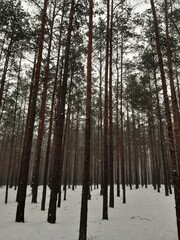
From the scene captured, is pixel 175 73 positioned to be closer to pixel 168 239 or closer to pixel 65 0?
pixel 65 0

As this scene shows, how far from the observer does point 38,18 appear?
40.3ft

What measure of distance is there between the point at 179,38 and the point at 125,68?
502 cm

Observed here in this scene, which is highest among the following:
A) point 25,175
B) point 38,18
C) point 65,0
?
point 65,0

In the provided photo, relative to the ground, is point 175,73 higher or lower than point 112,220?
higher

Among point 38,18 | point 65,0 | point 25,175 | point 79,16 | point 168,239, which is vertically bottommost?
point 168,239

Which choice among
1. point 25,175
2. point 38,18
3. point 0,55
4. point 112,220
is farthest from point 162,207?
point 0,55

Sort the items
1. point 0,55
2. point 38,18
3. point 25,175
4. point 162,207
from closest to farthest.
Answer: point 25,175 < point 38,18 < point 162,207 < point 0,55

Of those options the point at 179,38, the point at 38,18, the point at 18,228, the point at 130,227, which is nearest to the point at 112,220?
the point at 130,227

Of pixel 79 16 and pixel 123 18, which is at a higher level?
pixel 123 18

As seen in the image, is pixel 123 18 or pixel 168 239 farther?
pixel 123 18

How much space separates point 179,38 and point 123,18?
376 centimetres

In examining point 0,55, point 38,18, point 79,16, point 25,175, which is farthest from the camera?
point 0,55

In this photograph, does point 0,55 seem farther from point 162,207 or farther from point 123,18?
point 162,207

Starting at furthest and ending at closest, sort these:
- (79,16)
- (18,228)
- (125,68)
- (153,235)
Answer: (125,68)
(79,16)
(153,235)
(18,228)
